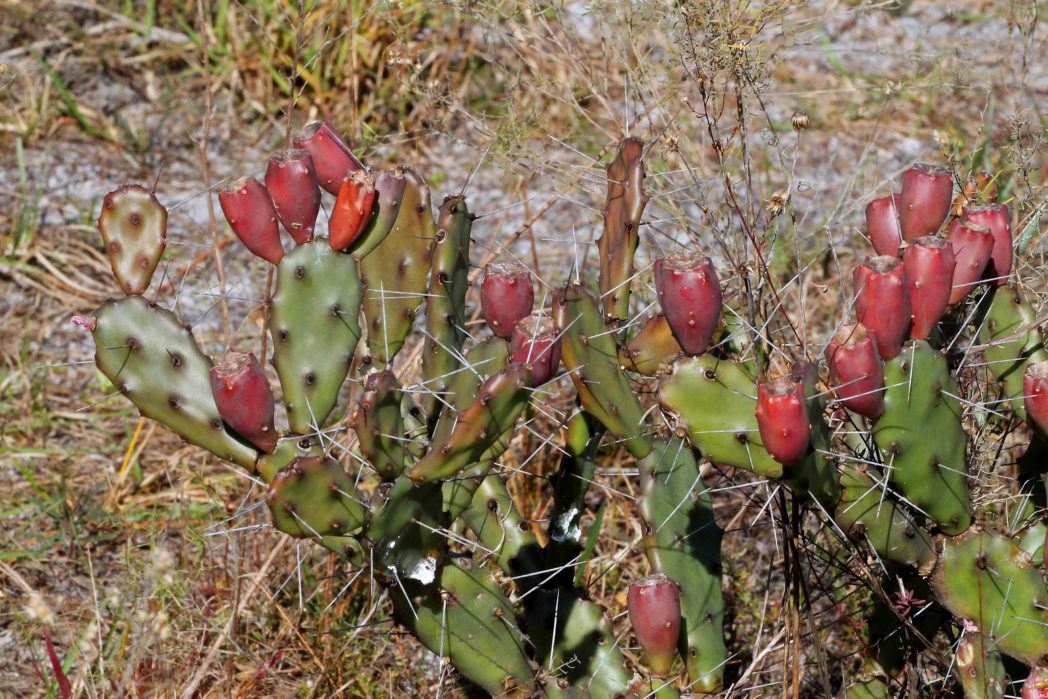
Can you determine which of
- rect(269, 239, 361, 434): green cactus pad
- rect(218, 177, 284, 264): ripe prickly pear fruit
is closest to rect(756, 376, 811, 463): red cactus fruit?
rect(269, 239, 361, 434): green cactus pad

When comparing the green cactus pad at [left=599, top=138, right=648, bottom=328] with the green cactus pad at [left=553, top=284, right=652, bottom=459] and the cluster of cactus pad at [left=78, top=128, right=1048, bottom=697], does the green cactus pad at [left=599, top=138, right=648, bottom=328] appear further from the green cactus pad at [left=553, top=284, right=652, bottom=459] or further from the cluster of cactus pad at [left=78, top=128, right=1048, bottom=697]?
the green cactus pad at [left=553, top=284, right=652, bottom=459]

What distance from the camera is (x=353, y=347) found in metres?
1.66

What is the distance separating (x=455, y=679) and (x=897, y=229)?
3.68ft

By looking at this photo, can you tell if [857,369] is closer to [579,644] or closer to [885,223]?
[885,223]

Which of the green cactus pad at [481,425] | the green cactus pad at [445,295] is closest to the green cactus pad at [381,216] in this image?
Answer: the green cactus pad at [445,295]

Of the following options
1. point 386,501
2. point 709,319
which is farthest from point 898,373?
point 386,501

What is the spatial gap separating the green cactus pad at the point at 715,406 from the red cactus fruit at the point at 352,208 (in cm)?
53

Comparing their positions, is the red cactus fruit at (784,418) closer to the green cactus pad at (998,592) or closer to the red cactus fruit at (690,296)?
the red cactus fruit at (690,296)

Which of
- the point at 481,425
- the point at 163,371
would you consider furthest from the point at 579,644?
the point at 163,371

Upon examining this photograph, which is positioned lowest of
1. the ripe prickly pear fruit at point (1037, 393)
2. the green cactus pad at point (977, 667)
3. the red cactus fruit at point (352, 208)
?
the green cactus pad at point (977, 667)

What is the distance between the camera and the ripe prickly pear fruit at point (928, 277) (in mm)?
1532

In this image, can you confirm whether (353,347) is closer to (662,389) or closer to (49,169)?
(662,389)

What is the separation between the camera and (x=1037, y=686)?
63.4 inches

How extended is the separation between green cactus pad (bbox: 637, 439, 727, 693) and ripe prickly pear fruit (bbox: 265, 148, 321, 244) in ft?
2.15
